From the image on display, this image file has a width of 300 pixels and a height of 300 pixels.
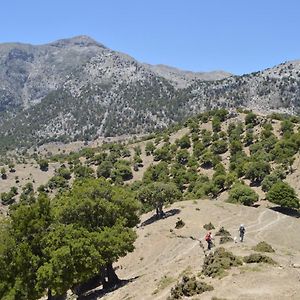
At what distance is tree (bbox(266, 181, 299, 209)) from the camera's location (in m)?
86.3

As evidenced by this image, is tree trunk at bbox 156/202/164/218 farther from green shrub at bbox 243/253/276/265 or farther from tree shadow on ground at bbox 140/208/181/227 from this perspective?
green shrub at bbox 243/253/276/265

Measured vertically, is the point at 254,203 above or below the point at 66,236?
below

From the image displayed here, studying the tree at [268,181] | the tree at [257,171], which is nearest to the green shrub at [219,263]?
the tree at [268,181]

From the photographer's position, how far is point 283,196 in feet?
286

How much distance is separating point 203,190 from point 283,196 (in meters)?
26.6

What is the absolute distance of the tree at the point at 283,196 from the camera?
3398 inches

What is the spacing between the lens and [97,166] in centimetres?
17625

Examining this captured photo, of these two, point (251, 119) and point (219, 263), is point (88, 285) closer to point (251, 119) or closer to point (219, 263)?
point (219, 263)

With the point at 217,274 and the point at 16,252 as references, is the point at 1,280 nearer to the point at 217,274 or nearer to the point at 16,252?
the point at 16,252

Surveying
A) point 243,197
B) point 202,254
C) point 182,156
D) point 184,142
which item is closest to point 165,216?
point 243,197

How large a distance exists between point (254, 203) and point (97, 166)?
90716 millimetres

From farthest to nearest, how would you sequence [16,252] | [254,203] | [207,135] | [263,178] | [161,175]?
[207,135]
[161,175]
[263,178]
[254,203]
[16,252]

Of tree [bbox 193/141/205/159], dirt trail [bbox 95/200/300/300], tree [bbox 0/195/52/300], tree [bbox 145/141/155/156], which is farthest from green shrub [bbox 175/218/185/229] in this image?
tree [bbox 145/141/155/156]


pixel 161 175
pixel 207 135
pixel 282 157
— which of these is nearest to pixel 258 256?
pixel 282 157
